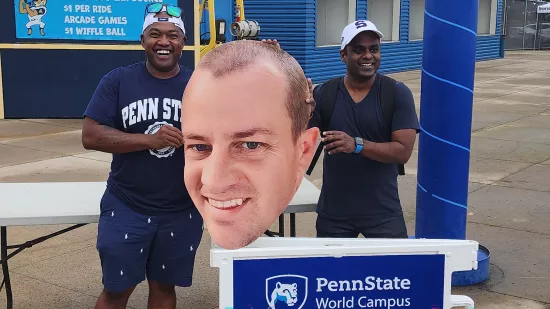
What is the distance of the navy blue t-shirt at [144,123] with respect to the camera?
267cm

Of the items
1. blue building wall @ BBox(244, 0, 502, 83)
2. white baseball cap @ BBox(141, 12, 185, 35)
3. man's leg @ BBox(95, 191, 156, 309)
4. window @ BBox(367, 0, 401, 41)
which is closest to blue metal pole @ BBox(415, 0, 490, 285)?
man's leg @ BBox(95, 191, 156, 309)

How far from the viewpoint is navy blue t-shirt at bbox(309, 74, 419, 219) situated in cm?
302

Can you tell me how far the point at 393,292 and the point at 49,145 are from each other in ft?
26.6

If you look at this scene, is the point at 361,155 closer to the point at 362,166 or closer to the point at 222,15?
the point at 362,166

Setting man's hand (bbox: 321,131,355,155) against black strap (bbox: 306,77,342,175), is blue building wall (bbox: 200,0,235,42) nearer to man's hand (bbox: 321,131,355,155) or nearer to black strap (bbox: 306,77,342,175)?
black strap (bbox: 306,77,342,175)

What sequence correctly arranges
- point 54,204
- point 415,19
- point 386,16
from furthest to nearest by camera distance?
1. point 415,19
2. point 386,16
3. point 54,204

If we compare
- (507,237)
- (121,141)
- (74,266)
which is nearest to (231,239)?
(121,141)

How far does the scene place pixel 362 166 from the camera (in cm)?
312

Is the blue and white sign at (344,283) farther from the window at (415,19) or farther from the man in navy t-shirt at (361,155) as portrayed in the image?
the window at (415,19)

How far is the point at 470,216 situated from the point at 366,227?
363cm

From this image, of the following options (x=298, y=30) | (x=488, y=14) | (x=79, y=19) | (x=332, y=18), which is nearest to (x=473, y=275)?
(x=79, y=19)

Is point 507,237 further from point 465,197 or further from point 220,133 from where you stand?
point 220,133

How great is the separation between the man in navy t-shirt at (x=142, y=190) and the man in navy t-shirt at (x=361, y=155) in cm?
62

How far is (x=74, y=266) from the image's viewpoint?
5141mm
